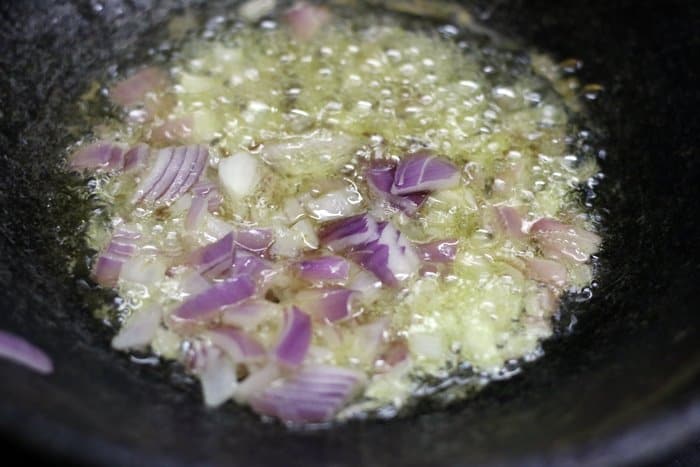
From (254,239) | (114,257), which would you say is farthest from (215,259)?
(114,257)

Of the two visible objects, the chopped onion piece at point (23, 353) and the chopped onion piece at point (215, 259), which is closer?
the chopped onion piece at point (23, 353)

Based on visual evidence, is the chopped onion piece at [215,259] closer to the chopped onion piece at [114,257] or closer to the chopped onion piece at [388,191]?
the chopped onion piece at [114,257]

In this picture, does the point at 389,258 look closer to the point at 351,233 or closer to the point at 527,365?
the point at 351,233

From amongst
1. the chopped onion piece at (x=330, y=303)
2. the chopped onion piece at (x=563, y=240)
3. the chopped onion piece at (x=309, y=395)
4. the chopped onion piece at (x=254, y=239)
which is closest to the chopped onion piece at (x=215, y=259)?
the chopped onion piece at (x=254, y=239)

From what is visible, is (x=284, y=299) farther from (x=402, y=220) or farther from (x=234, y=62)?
(x=234, y=62)

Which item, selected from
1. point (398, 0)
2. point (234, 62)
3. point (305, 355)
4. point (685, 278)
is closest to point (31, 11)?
point (234, 62)

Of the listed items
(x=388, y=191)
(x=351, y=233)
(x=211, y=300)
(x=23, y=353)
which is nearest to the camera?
(x=23, y=353)

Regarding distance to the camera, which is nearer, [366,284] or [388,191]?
[366,284]
